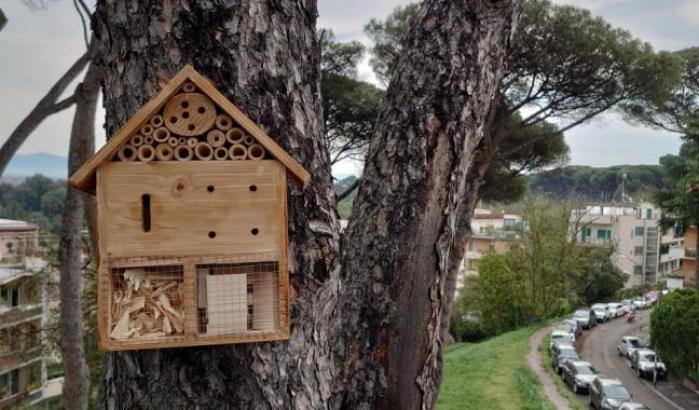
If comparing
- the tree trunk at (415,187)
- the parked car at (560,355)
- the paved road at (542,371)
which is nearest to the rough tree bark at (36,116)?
the tree trunk at (415,187)

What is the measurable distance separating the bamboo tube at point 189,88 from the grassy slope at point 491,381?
8.68 m

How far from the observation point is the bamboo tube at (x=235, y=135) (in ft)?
3.70

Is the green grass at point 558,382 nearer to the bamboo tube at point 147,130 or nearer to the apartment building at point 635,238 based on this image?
the apartment building at point 635,238

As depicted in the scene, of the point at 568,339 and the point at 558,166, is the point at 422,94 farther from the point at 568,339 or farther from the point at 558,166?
the point at 568,339

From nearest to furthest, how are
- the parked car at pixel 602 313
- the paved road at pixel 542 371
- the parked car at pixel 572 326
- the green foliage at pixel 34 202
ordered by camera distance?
1. the green foliage at pixel 34 202
2. the paved road at pixel 542 371
3. the parked car at pixel 572 326
4. the parked car at pixel 602 313

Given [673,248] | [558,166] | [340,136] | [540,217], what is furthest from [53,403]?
[673,248]

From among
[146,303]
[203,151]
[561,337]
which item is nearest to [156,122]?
[203,151]

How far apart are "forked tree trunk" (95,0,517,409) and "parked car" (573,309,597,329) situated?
1601cm

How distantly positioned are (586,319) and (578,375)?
Result: 6.17 m

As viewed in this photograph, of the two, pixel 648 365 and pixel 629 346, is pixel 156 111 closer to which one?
pixel 648 365

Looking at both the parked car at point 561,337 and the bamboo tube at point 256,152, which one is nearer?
the bamboo tube at point 256,152

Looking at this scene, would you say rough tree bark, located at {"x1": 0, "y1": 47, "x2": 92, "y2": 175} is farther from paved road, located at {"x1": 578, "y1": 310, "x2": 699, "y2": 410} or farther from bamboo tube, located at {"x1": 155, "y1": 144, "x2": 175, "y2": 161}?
paved road, located at {"x1": 578, "y1": 310, "x2": 699, "y2": 410}

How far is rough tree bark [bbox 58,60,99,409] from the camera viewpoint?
470 cm

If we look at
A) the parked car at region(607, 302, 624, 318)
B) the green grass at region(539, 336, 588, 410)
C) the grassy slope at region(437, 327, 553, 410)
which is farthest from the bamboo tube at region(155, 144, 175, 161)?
the parked car at region(607, 302, 624, 318)
